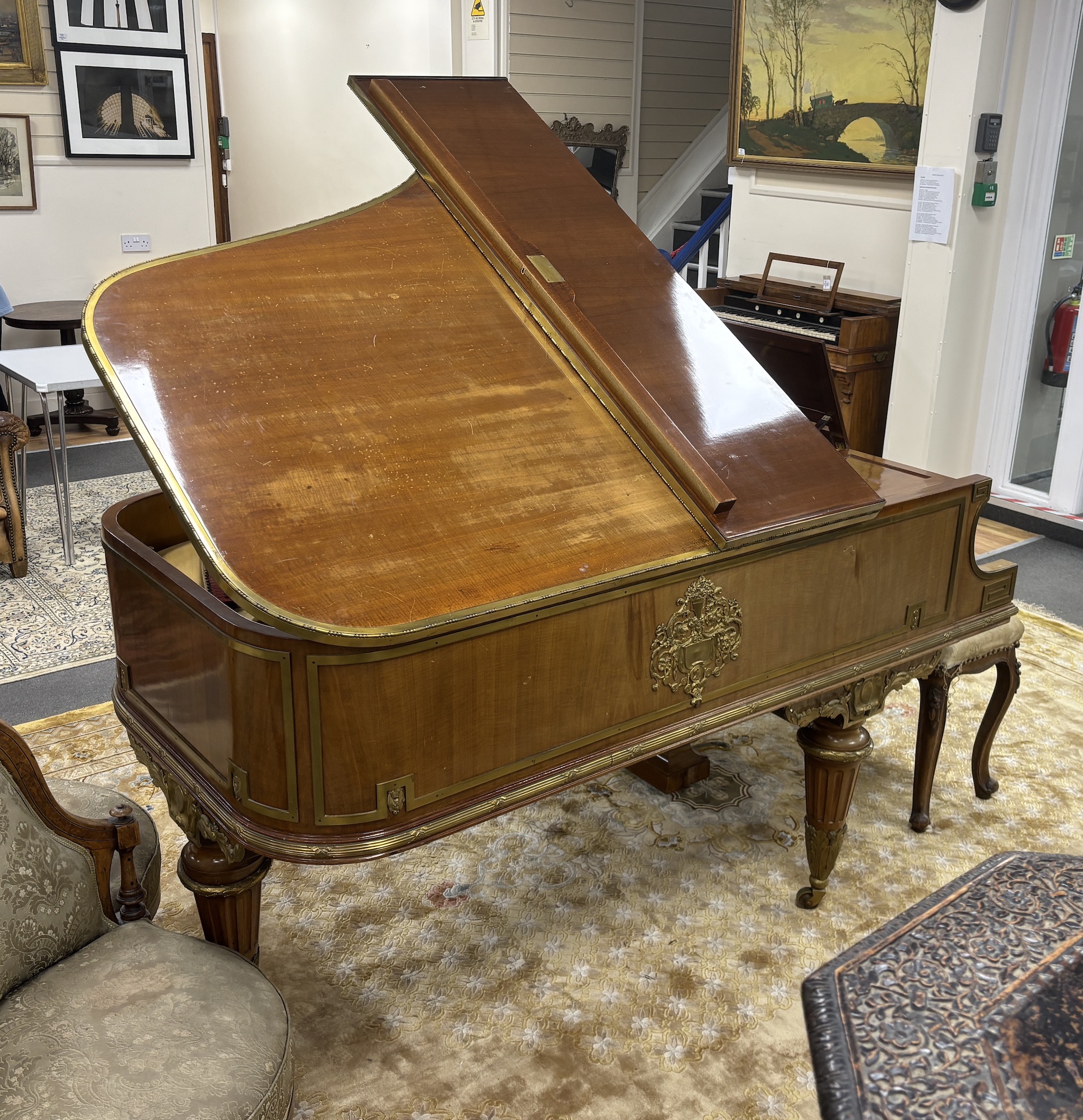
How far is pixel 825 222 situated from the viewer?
19.9ft

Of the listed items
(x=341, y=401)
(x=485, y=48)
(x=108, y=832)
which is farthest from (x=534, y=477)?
(x=485, y=48)

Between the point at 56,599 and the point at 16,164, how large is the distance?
134 inches

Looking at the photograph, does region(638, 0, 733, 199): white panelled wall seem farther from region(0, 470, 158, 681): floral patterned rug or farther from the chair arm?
the chair arm

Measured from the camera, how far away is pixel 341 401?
2.00 metres

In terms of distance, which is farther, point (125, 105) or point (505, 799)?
point (125, 105)

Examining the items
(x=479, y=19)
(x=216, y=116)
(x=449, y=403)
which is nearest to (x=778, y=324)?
(x=479, y=19)

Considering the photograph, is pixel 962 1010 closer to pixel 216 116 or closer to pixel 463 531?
pixel 463 531

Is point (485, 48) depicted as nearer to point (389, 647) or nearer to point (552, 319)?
point (552, 319)

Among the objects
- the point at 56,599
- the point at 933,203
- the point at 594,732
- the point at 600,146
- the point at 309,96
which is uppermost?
the point at 309,96

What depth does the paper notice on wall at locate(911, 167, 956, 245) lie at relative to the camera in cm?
Result: 511

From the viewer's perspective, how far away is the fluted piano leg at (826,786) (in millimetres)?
2605

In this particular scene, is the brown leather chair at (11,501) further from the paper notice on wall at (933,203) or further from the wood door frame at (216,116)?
the paper notice on wall at (933,203)

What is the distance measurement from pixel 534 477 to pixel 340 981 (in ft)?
4.26

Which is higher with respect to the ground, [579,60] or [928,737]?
[579,60]
